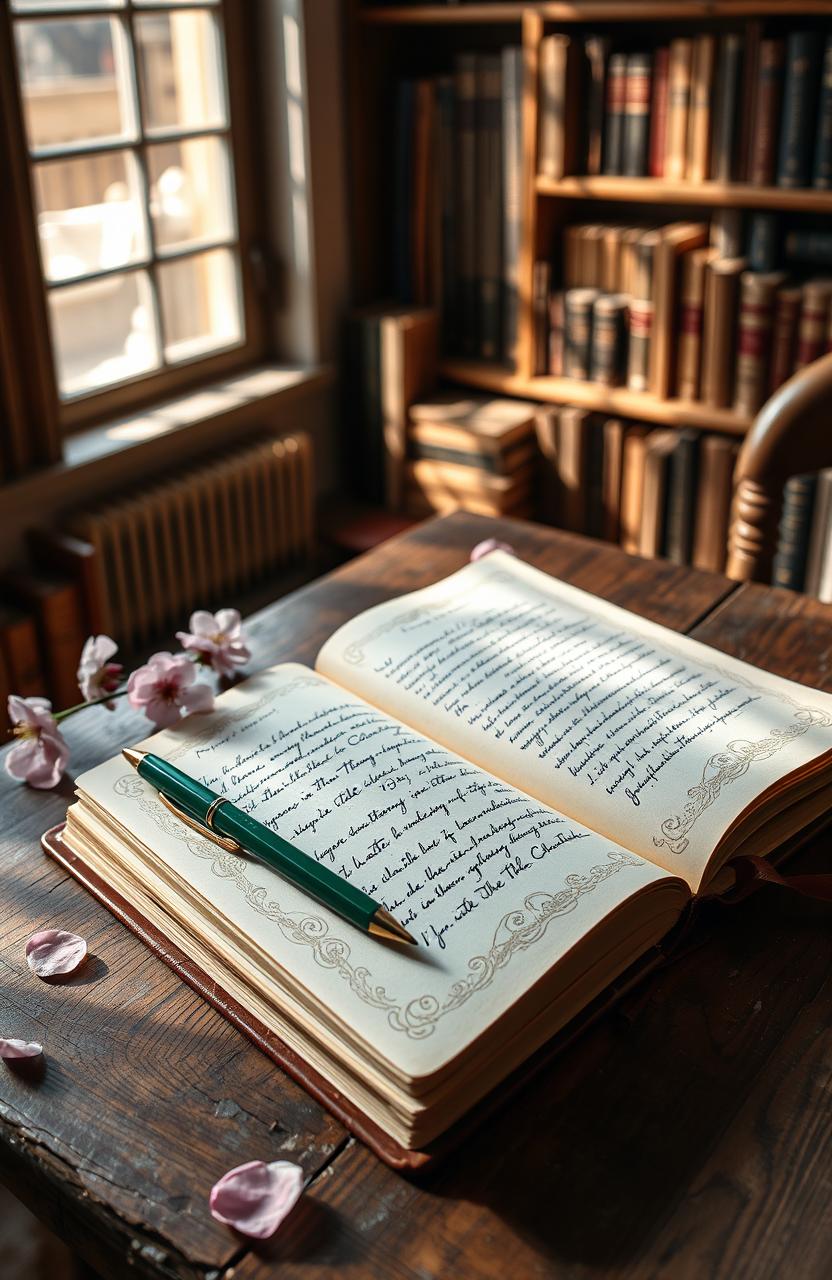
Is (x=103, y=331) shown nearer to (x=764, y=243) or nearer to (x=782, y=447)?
(x=764, y=243)

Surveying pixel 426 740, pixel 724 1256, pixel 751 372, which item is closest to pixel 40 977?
pixel 426 740

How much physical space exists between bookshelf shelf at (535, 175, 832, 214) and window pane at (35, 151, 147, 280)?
78 centimetres

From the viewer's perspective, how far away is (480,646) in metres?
0.98

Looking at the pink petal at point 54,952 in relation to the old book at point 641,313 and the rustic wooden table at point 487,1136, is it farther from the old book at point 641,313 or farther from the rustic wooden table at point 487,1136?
the old book at point 641,313

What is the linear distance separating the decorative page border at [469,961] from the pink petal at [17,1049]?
146mm

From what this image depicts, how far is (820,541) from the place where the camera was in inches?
82.9

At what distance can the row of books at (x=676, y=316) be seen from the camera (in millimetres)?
2061

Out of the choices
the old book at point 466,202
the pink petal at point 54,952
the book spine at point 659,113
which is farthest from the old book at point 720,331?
the pink petal at point 54,952

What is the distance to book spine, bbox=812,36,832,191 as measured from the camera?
6.12ft

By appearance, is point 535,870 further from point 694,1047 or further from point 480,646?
point 480,646

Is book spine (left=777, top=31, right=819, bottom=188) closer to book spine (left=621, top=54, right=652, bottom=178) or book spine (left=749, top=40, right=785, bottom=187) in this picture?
book spine (left=749, top=40, right=785, bottom=187)

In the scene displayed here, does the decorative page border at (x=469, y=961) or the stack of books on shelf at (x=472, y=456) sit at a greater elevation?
the decorative page border at (x=469, y=961)

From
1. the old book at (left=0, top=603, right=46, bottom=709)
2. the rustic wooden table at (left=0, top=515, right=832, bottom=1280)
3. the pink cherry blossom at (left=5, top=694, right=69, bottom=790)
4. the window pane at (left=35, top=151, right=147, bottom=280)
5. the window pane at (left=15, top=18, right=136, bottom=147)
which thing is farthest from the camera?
the window pane at (left=35, top=151, right=147, bottom=280)

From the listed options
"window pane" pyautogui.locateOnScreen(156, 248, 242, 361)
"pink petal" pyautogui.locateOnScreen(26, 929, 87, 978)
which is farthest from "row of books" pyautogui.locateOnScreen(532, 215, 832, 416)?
"pink petal" pyautogui.locateOnScreen(26, 929, 87, 978)
